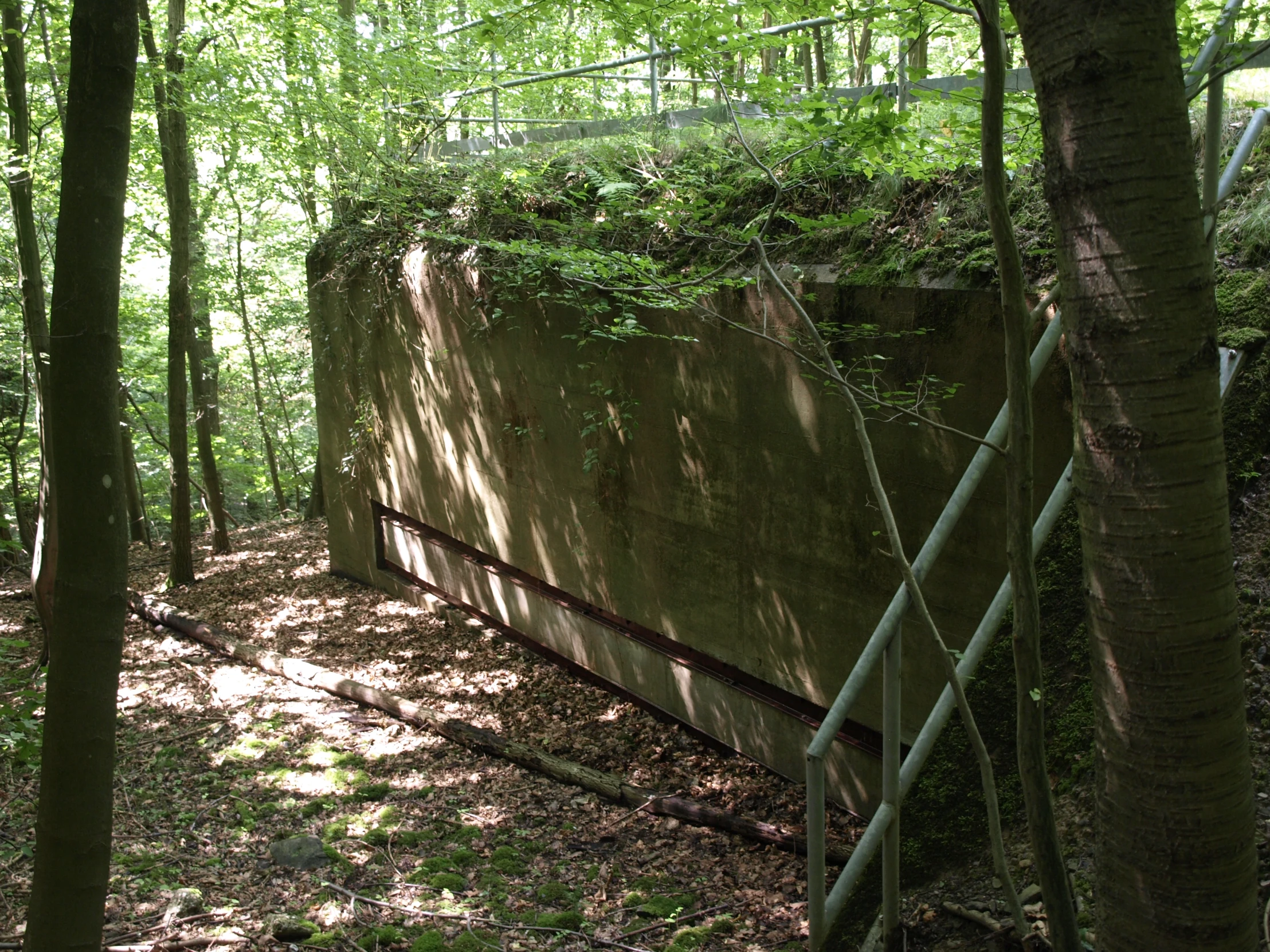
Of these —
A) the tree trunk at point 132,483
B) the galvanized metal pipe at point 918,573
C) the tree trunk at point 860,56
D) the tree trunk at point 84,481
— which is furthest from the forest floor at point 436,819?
the tree trunk at point 860,56

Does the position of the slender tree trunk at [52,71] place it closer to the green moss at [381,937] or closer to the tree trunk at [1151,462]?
the green moss at [381,937]

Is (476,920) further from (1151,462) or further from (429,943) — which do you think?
(1151,462)

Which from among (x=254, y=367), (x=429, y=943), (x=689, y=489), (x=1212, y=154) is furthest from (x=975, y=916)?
(x=254, y=367)

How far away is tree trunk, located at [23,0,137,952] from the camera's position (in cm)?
260

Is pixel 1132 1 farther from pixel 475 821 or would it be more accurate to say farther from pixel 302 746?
pixel 302 746

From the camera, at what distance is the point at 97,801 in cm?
270

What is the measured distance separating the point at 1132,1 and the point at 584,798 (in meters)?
5.50

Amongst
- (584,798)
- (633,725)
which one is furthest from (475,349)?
(584,798)

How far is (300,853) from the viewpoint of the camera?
5.03 meters

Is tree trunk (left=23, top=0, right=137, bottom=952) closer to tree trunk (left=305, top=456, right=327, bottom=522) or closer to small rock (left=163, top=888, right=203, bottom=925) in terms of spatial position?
small rock (left=163, top=888, right=203, bottom=925)

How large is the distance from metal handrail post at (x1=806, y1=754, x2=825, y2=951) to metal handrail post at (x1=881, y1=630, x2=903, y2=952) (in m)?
0.19

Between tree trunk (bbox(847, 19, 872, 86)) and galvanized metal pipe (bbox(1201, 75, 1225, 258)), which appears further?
tree trunk (bbox(847, 19, 872, 86))

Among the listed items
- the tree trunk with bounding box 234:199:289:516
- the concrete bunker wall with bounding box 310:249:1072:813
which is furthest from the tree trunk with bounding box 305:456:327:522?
the concrete bunker wall with bounding box 310:249:1072:813

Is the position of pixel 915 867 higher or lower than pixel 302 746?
higher
